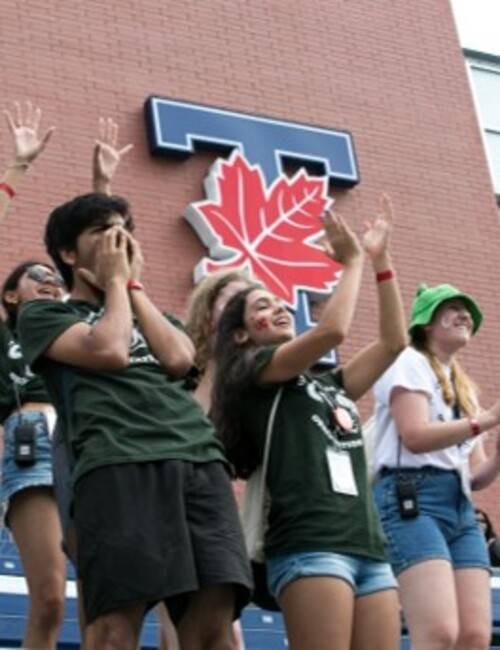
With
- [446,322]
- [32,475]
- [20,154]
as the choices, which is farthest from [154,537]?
[446,322]

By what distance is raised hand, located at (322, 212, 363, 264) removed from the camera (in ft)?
14.5

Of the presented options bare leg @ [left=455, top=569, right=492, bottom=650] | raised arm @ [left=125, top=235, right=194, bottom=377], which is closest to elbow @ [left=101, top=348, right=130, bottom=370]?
raised arm @ [left=125, top=235, right=194, bottom=377]

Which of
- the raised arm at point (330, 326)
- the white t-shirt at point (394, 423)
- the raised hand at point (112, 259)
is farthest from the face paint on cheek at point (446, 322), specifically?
the raised hand at point (112, 259)

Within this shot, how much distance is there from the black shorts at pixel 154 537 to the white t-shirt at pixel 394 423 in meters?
1.46

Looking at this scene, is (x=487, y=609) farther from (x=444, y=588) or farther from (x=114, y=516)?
(x=114, y=516)

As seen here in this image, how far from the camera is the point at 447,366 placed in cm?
545

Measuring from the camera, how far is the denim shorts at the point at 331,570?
401cm

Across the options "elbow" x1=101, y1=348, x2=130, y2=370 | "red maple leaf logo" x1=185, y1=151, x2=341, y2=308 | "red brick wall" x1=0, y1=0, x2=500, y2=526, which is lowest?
"elbow" x1=101, y1=348, x2=130, y2=370

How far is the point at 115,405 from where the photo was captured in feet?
12.6

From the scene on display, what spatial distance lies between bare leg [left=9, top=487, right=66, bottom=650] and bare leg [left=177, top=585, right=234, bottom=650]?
1098 mm

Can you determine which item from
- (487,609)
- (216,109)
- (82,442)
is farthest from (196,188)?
(82,442)

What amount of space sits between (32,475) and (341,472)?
3.86 feet

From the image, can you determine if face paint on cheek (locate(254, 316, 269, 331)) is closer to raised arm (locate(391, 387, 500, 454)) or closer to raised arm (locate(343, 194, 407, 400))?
raised arm (locate(343, 194, 407, 400))

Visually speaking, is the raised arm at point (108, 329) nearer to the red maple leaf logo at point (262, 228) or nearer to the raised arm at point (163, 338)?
the raised arm at point (163, 338)
